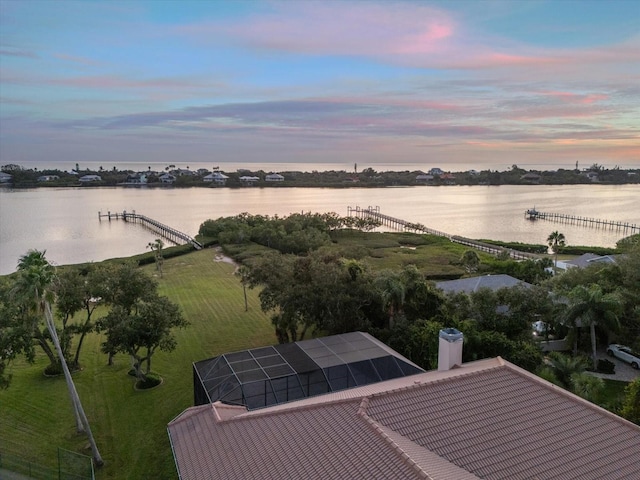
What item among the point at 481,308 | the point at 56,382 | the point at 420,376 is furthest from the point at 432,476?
the point at 56,382

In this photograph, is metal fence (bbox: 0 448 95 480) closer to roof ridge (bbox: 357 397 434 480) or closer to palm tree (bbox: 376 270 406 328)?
roof ridge (bbox: 357 397 434 480)

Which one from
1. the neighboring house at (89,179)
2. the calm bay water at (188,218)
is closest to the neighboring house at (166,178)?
the neighboring house at (89,179)

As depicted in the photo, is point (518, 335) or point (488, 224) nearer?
point (518, 335)

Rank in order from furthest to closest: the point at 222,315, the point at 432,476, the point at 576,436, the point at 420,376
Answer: the point at 222,315 → the point at 420,376 → the point at 576,436 → the point at 432,476

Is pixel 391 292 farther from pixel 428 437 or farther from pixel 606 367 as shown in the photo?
pixel 428 437

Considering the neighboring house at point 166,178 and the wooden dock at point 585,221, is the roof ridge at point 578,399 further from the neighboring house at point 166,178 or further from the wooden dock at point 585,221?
the neighboring house at point 166,178

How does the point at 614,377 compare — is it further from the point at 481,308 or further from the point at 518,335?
the point at 481,308

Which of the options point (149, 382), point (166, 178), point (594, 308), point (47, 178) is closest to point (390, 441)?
point (149, 382)
